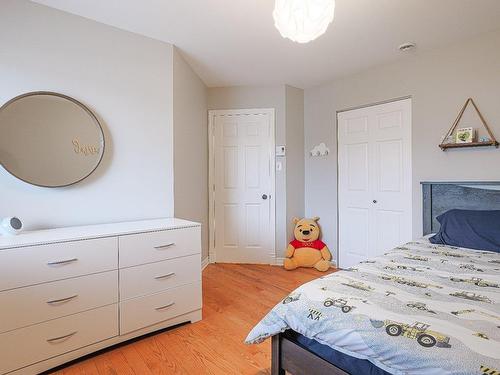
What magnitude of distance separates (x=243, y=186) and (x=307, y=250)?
1.15 m

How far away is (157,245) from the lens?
197 cm

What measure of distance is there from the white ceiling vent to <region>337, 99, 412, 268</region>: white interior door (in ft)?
1.63

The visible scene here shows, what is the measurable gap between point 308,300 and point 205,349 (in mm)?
962

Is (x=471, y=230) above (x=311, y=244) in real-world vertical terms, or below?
above

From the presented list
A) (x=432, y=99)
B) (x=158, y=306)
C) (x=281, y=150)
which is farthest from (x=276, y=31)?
(x=158, y=306)

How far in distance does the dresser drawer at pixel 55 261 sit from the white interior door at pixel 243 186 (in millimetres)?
2009

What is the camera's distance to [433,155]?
268 centimetres

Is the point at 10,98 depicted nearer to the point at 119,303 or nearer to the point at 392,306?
the point at 119,303

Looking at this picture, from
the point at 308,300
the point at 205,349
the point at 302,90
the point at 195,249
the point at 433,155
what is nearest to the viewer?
the point at 308,300

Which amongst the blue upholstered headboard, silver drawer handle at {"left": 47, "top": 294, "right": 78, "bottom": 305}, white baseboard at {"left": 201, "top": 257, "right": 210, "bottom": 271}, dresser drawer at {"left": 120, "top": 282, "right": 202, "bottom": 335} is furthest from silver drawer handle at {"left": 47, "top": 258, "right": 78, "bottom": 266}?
the blue upholstered headboard

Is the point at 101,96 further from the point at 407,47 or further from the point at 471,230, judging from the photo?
the point at 471,230

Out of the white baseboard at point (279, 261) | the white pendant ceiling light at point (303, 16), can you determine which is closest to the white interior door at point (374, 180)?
the white baseboard at point (279, 261)

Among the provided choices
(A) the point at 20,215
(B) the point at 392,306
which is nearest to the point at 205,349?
(B) the point at 392,306

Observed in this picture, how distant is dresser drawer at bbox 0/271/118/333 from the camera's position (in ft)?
4.83
